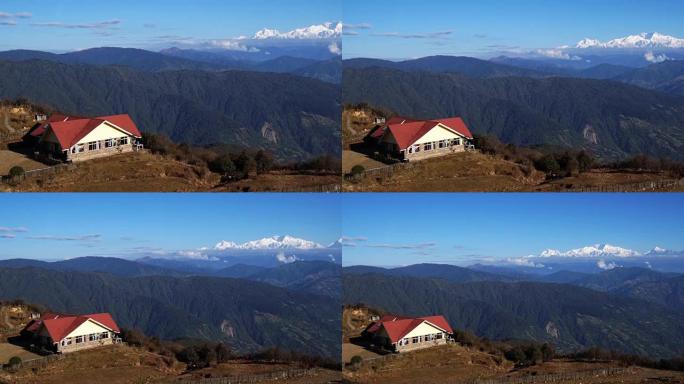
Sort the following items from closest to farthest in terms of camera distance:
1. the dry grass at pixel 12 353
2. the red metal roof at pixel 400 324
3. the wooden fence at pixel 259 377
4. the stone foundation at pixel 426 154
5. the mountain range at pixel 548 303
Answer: the stone foundation at pixel 426 154 → the dry grass at pixel 12 353 → the wooden fence at pixel 259 377 → the red metal roof at pixel 400 324 → the mountain range at pixel 548 303

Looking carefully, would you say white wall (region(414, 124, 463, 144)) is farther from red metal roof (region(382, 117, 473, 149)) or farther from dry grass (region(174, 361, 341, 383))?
dry grass (region(174, 361, 341, 383))

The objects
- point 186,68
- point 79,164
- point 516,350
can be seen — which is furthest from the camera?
point 516,350

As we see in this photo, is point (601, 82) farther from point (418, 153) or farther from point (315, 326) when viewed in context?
point (315, 326)

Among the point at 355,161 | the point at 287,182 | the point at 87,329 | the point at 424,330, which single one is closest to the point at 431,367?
the point at 424,330

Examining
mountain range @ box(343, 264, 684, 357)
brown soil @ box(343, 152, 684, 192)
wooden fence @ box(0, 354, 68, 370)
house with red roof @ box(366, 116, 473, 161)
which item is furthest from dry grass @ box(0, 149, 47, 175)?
mountain range @ box(343, 264, 684, 357)

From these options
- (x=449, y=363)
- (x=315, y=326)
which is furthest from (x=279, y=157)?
(x=449, y=363)

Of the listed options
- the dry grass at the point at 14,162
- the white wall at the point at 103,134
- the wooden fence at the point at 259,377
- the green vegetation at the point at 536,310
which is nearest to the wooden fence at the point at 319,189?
the green vegetation at the point at 536,310

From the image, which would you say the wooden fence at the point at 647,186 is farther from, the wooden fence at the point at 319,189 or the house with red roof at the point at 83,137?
the house with red roof at the point at 83,137
